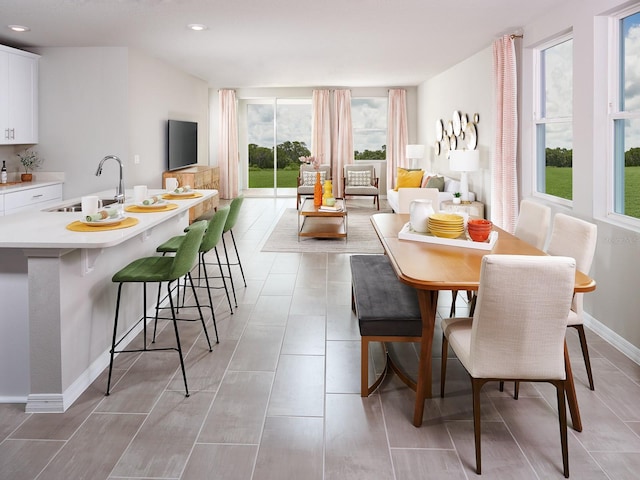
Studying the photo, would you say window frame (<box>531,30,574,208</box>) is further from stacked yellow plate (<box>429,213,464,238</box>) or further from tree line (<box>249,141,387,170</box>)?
tree line (<box>249,141,387,170</box>)

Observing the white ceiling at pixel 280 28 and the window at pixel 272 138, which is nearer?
the white ceiling at pixel 280 28

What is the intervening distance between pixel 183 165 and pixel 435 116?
4.56 meters

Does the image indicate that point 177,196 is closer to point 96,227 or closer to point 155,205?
point 155,205

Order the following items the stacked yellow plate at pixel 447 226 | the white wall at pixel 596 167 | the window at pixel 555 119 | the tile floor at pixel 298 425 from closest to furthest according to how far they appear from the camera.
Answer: the tile floor at pixel 298 425
the stacked yellow plate at pixel 447 226
the white wall at pixel 596 167
the window at pixel 555 119

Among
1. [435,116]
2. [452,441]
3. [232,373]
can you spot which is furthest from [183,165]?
[452,441]

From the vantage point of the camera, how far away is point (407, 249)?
9.80ft

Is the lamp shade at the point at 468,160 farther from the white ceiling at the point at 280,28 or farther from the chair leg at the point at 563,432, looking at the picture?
the chair leg at the point at 563,432

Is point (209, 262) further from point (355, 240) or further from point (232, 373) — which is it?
point (232, 373)

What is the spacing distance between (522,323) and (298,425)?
1113mm

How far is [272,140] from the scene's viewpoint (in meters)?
12.8

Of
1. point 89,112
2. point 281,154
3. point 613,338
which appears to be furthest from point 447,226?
point 281,154

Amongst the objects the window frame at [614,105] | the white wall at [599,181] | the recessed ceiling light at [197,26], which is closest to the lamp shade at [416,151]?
the recessed ceiling light at [197,26]

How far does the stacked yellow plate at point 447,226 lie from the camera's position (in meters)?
3.16

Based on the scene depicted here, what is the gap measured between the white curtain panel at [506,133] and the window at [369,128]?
22.1 ft
